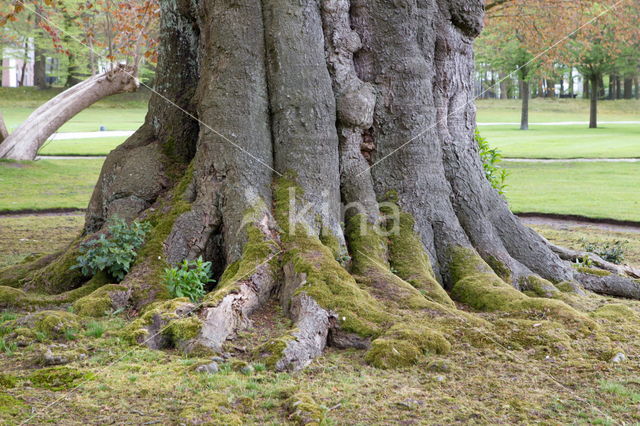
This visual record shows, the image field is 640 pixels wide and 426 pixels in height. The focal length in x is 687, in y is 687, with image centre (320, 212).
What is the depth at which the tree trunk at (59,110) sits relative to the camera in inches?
655

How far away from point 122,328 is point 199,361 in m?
0.96

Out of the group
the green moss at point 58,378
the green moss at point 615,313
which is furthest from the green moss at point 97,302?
the green moss at point 615,313

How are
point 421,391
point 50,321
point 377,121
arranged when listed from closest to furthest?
1. point 421,391
2. point 50,321
3. point 377,121

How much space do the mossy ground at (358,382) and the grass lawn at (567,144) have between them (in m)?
22.8

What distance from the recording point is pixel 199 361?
4.43 meters

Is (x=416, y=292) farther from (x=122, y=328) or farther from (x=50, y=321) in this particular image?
(x=50, y=321)

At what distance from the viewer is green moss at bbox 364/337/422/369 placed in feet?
15.0

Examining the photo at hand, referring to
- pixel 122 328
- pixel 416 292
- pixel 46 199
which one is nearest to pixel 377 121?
pixel 416 292

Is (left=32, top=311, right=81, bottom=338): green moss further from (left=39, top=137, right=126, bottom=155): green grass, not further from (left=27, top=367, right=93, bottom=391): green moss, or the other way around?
(left=39, top=137, right=126, bottom=155): green grass

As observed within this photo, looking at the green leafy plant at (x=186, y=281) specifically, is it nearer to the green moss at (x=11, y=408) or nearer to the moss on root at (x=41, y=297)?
the moss on root at (x=41, y=297)

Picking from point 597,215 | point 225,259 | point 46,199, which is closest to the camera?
point 225,259

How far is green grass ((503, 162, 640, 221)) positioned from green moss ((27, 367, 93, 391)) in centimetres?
774

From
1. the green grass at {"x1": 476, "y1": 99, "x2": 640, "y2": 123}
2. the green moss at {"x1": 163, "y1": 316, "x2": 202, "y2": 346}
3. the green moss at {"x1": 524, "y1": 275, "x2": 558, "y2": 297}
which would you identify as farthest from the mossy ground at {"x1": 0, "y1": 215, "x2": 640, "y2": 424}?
the green grass at {"x1": 476, "y1": 99, "x2": 640, "y2": 123}

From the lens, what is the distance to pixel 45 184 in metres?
18.0
